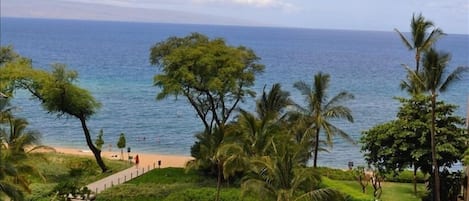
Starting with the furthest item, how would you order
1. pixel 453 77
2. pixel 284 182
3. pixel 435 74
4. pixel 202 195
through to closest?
pixel 202 195 → pixel 435 74 → pixel 453 77 → pixel 284 182

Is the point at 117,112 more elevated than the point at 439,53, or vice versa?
the point at 439,53

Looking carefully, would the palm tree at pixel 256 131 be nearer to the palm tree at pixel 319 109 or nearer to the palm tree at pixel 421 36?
the palm tree at pixel 319 109

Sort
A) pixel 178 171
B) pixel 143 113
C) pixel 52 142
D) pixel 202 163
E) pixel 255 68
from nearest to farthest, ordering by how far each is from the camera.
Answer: pixel 202 163, pixel 178 171, pixel 255 68, pixel 52 142, pixel 143 113

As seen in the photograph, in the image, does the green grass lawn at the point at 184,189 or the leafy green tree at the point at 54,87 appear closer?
the green grass lawn at the point at 184,189

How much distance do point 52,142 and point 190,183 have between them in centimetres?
2743

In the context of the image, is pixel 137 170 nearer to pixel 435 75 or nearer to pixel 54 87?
pixel 54 87

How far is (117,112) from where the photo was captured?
7175 cm

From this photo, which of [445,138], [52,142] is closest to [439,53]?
[445,138]

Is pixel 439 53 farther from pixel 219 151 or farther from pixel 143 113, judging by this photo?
pixel 143 113

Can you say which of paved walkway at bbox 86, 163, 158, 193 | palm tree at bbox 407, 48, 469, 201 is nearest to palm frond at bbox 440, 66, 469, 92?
palm tree at bbox 407, 48, 469, 201

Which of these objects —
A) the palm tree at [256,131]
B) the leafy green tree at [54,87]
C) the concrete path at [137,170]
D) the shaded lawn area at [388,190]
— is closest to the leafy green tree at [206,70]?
the concrete path at [137,170]

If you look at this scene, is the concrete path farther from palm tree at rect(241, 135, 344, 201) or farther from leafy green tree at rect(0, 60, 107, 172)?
palm tree at rect(241, 135, 344, 201)

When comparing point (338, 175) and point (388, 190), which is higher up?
point (338, 175)

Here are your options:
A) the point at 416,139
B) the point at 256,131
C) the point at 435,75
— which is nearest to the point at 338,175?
the point at 416,139
